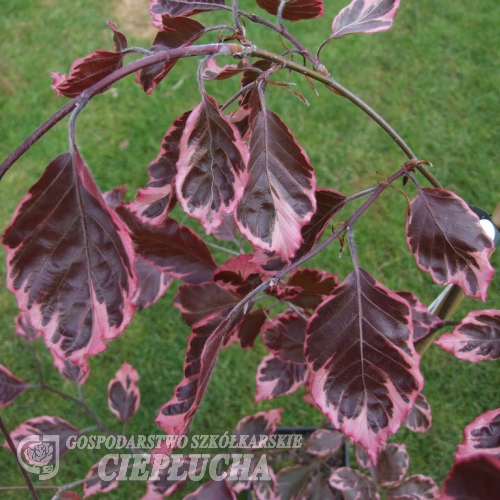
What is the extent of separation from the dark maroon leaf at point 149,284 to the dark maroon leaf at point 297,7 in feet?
1.90

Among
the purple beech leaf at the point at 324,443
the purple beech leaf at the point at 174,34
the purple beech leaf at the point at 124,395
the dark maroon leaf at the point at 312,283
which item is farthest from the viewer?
the purple beech leaf at the point at 124,395

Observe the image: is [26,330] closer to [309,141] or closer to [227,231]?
[227,231]

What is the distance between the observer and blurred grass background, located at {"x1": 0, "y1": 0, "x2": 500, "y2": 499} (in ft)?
6.03

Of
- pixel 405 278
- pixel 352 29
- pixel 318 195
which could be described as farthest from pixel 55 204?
pixel 405 278

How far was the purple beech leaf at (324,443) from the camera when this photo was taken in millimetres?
1306

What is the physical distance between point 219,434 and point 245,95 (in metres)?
1.36

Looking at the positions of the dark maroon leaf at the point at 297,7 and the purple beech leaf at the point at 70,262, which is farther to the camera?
the dark maroon leaf at the point at 297,7

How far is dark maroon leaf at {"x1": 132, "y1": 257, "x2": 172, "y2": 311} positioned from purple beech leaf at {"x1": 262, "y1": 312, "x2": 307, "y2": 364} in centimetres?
25

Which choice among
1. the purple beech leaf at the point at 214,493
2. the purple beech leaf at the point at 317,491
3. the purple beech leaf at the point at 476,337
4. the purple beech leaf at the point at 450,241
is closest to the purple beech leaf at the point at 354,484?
the purple beech leaf at the point at 317,491

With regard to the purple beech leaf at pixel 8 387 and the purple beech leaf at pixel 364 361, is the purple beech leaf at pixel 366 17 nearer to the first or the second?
the purple beech leaf at pixel 364 361

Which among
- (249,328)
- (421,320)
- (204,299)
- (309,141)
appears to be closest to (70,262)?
(204,299)

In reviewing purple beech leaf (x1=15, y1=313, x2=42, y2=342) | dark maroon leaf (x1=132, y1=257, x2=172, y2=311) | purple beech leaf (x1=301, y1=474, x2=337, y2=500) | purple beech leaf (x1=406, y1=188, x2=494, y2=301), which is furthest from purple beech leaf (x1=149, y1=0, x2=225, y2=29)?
purple beech leaf (x1=301, y1=474, x2=337, y2=500)

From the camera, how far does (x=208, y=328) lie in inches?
26.4

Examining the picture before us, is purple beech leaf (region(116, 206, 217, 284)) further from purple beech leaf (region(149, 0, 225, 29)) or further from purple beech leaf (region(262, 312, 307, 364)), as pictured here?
purple beech leaf (region(149, 0, 225, 29))
